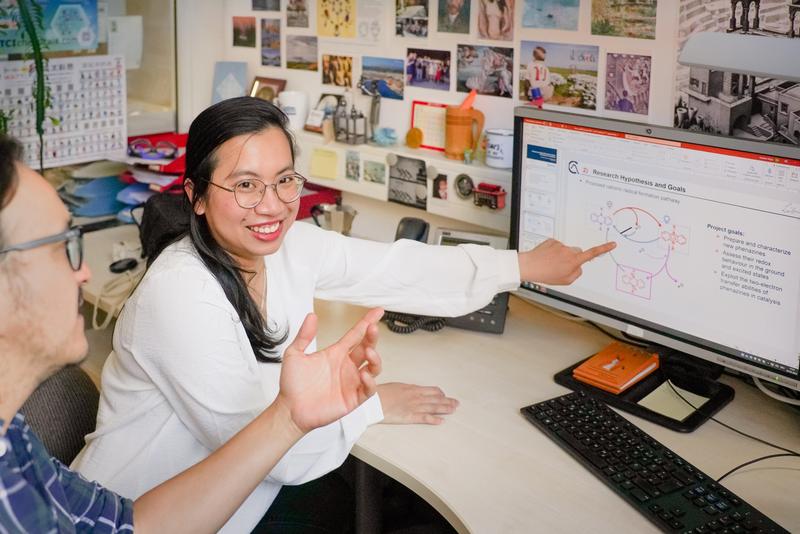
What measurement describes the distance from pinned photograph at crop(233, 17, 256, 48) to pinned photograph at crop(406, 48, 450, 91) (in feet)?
2.12

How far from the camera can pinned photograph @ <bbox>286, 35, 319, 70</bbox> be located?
2.49 meters

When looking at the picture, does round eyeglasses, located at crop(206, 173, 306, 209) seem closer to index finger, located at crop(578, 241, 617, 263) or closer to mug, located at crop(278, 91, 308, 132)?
index finger, located at crop(578, 241, 617, 263)

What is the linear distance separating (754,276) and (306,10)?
152cm

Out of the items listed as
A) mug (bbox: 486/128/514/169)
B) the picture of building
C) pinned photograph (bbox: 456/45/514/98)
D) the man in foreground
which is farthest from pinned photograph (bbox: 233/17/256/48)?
the man in foreground

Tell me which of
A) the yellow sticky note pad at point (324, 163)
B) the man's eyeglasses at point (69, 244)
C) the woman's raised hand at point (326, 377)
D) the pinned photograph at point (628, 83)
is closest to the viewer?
the man's eyeglasses at point (69, 244)

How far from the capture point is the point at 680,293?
157 centimetres

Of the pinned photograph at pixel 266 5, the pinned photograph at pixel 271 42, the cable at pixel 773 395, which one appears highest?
the pinned photograph at pixel 266 5

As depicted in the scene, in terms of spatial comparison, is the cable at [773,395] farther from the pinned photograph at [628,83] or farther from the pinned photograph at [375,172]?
the pinned photograph at [375,172]

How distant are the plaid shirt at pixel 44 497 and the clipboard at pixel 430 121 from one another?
1301mm

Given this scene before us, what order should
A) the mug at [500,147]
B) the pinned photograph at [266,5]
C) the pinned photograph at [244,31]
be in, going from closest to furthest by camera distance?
the mug at [500,147] < the pinned photograph at [266,5] < the pinned photograph at [244,31]

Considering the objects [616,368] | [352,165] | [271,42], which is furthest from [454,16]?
[616,368]

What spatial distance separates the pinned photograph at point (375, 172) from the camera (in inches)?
90.0

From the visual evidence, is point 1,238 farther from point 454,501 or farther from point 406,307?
point 406,307

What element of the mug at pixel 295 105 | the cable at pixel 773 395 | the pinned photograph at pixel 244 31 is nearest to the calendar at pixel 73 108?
the pinned photograph at pixel 244 31
